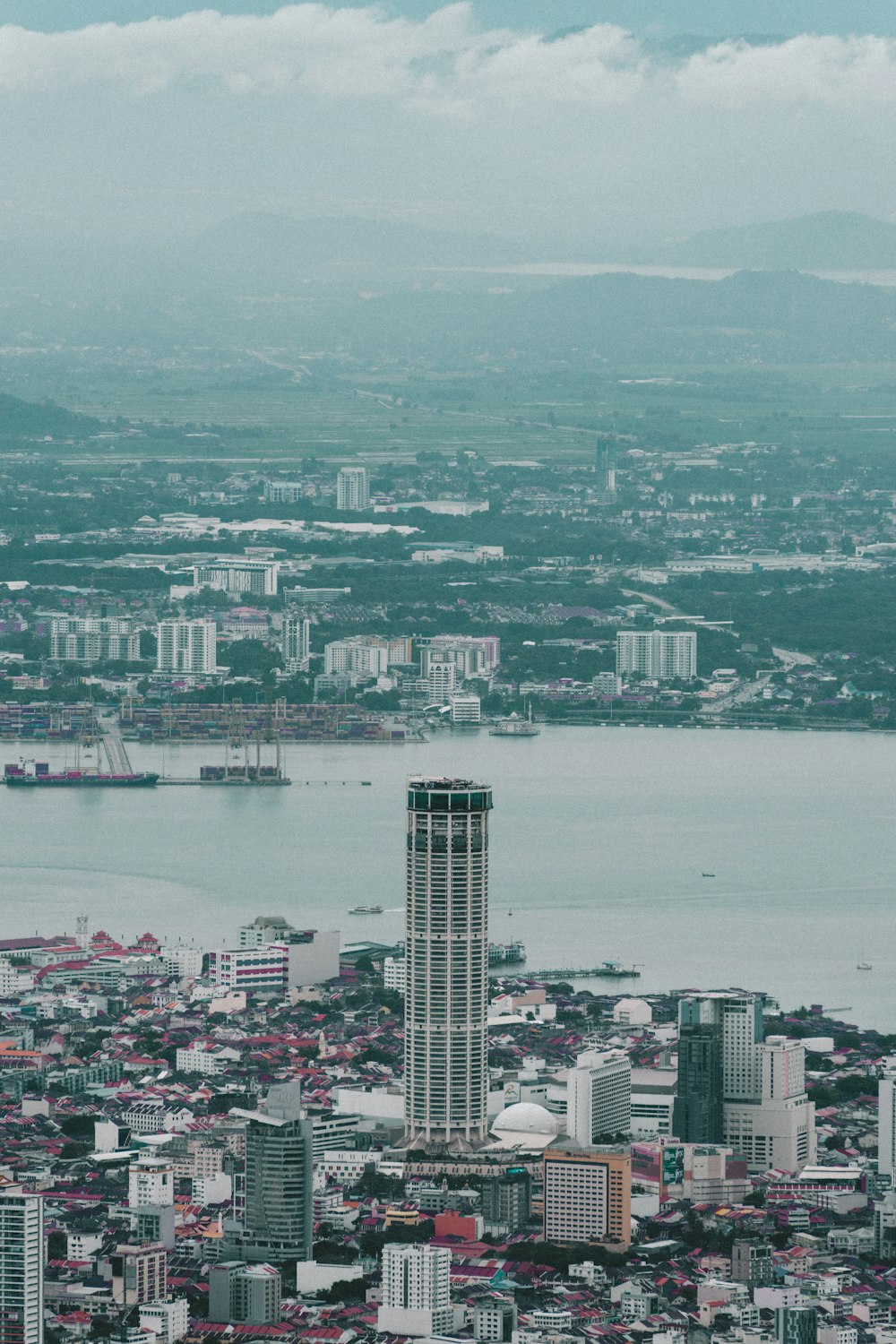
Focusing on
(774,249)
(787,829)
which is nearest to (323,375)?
(774,249)

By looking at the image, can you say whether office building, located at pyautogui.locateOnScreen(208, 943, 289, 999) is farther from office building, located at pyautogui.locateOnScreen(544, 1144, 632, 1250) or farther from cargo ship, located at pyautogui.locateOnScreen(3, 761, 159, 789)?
cargo ship, located at pyautogui.locateOnScreen(3, 761, 159, 789)

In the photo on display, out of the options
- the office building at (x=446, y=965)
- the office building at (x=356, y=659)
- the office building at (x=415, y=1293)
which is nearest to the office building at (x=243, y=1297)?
the office building at (x=415, y=1293)

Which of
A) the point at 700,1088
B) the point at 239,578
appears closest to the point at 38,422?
the point at 239,578

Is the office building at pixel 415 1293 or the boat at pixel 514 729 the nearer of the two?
the office building at pixel 415 1293

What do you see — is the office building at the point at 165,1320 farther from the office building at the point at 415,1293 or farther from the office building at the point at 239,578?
the office building at the point at 239,578

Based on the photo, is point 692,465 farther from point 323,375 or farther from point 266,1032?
point 266,1032

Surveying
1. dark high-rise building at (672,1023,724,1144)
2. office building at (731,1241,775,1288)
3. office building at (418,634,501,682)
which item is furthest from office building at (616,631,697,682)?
office building at (731,1241,775,1288)
